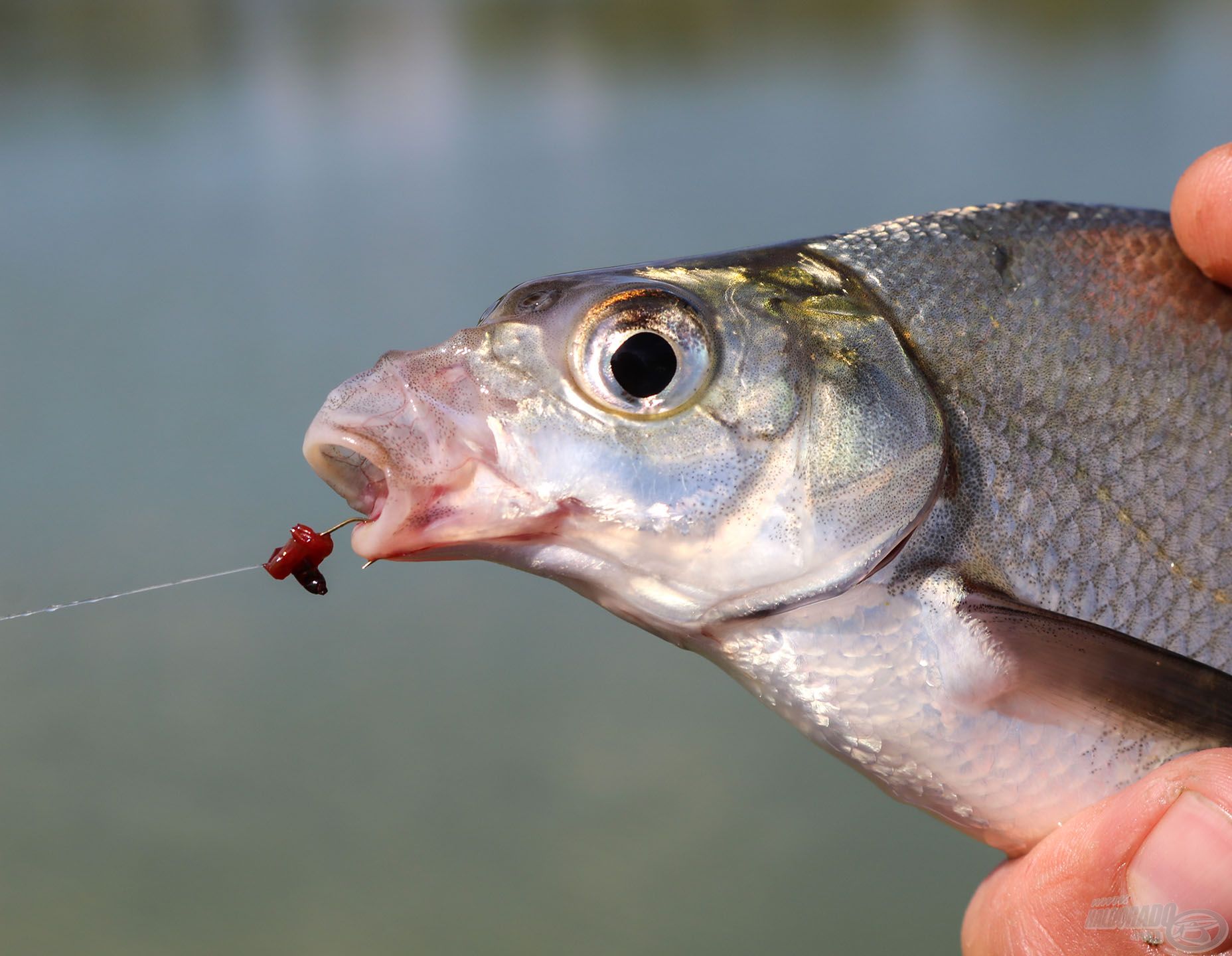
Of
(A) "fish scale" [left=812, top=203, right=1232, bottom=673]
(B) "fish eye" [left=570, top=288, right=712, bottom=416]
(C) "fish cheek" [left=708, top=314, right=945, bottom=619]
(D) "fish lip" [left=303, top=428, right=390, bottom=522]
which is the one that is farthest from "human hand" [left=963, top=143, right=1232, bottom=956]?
(D) "fish lip" [left=303, top=428, right=390, bottom=522]

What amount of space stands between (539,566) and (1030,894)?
0.60m

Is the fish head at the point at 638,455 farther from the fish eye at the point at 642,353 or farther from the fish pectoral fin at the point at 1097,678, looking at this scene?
the fish pectoral fin at the point at 1097,678

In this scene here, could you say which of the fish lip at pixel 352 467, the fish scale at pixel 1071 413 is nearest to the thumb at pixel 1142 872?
the fish scale at pixel 1071 413

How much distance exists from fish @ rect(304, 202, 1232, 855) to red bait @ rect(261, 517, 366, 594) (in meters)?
0.12

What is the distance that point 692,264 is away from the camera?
2.88ft

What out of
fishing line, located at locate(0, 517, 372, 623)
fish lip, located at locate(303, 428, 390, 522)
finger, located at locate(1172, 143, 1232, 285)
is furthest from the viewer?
finger, located at locate(1172, 143, 1232, 285)

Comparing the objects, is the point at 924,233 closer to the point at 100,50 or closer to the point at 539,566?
the point at 539,566

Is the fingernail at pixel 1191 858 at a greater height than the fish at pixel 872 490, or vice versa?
the fish at pixel 872 490

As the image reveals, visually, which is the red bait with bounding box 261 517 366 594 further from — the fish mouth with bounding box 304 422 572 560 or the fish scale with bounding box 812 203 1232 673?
Result: the fish scale with bounding box 812 203 1232 673

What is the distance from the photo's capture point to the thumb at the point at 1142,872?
0.79m

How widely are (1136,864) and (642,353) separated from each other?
617 millimetres

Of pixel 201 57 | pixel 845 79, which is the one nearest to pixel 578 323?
pixel 845 79

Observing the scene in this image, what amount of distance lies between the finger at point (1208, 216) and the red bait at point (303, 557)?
36.7 inches

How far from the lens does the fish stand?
780mm
